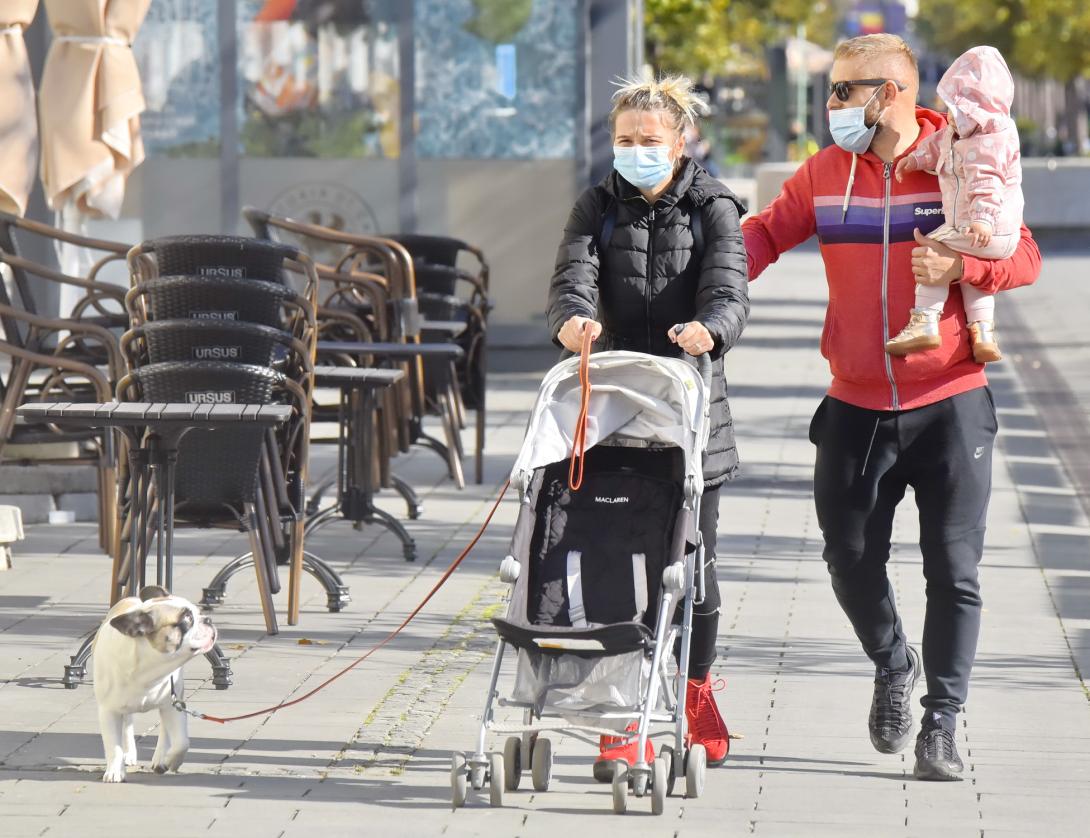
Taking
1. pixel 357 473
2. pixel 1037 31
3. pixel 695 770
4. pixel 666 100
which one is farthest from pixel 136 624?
pixel 1037 31

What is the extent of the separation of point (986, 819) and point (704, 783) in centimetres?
73

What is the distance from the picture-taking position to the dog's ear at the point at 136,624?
17.0ft

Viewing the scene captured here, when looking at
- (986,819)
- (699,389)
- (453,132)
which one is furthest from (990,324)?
(453,132)

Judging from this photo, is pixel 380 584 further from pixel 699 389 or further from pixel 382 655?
pixel 699 389

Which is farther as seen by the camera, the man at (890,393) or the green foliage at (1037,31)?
the green foliage at (1037,31)

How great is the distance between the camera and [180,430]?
6.33 metres

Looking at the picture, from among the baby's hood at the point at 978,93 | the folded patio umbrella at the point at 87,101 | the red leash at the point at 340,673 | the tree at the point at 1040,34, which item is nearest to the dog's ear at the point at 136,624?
the red leash at the point at 340,673

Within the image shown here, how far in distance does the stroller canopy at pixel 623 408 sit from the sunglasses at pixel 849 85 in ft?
2.76

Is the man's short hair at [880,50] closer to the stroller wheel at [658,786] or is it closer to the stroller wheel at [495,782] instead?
the stroller wheel at [658,786]

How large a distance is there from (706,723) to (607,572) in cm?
55

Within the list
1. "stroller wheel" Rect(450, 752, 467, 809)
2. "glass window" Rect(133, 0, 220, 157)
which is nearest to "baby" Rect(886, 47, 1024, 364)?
"stroller wheel" Rect(450, 752, 467, 809)

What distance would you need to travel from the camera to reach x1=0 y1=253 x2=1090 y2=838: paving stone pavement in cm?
506

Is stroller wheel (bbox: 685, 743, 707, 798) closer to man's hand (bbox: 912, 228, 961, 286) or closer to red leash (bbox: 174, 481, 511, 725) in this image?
red leash (bbox: 174, 481, 511, 725)

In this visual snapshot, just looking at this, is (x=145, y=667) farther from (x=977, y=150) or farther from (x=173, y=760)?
(x=977, y=150)
